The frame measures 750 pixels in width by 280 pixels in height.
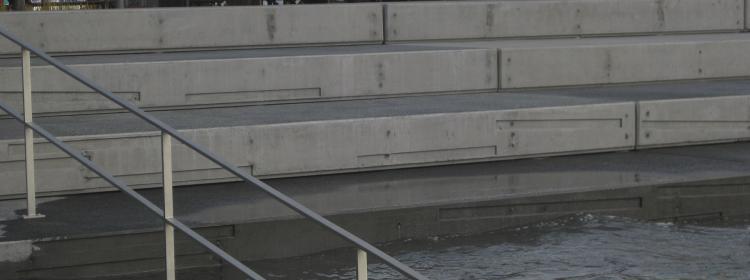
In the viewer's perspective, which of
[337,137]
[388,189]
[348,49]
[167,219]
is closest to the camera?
[167,219]

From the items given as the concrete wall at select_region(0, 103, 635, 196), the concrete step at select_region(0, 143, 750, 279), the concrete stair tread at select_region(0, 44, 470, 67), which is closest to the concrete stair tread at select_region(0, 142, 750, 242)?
the concrete step at select_region(0, 143, 750, 279)

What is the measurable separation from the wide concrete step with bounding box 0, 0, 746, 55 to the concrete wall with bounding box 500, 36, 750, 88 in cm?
174

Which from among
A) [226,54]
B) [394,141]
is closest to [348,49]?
[226,54]

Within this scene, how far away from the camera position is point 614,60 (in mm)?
13336

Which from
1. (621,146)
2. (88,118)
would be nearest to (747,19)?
(621,146)

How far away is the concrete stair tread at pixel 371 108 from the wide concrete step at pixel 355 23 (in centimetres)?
207

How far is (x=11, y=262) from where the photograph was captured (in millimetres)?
7113

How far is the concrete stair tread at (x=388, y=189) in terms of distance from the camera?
7.95m

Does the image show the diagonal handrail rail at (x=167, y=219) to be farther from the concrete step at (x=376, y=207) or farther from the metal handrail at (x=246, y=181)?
the concrete step at (x=376, y=207)

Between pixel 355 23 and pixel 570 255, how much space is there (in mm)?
6790

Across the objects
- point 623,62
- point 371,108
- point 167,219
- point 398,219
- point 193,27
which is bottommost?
point 398,219

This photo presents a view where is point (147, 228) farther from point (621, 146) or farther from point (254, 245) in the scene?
point (621, 146)

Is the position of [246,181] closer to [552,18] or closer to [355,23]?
[355,23]

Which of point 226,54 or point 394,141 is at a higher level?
point 226,54
